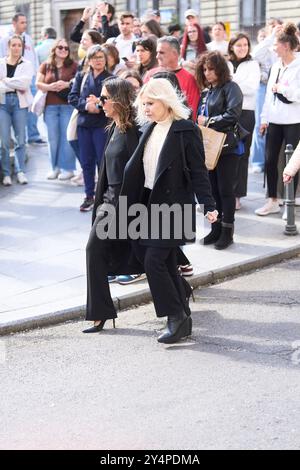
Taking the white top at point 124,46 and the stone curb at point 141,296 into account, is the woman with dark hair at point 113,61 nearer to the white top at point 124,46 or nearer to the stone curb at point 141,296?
the white top at point 124,46

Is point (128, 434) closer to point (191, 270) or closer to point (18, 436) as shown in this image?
point (18, 436)

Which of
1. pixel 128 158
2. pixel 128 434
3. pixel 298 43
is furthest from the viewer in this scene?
pixel 298 43

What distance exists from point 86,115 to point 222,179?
7.31 ft

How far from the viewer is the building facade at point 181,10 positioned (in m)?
32.8

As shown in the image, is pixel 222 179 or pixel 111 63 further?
pixel 111 63

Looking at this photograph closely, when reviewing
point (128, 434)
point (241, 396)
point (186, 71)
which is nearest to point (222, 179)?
point (186, 71)

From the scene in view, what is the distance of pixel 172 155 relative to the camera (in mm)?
5922

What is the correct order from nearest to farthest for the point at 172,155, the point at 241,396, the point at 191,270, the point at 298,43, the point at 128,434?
the point at 128,434
the point at 241,396
the point at 172,155
the point at 191,270
the point at 298,43

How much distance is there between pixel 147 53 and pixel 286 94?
1581 mm

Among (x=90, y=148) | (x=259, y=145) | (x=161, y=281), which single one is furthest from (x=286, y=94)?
(x=161, y=281)

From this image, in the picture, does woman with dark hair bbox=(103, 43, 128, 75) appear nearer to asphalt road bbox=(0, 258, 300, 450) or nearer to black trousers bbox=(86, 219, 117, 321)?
asphalt road bbox=(0, 258, 300, 450)

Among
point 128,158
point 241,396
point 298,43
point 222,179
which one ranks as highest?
point 298,43

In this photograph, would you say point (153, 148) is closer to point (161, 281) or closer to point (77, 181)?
point (161, 281)

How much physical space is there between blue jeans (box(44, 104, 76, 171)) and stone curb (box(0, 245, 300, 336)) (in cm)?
431
